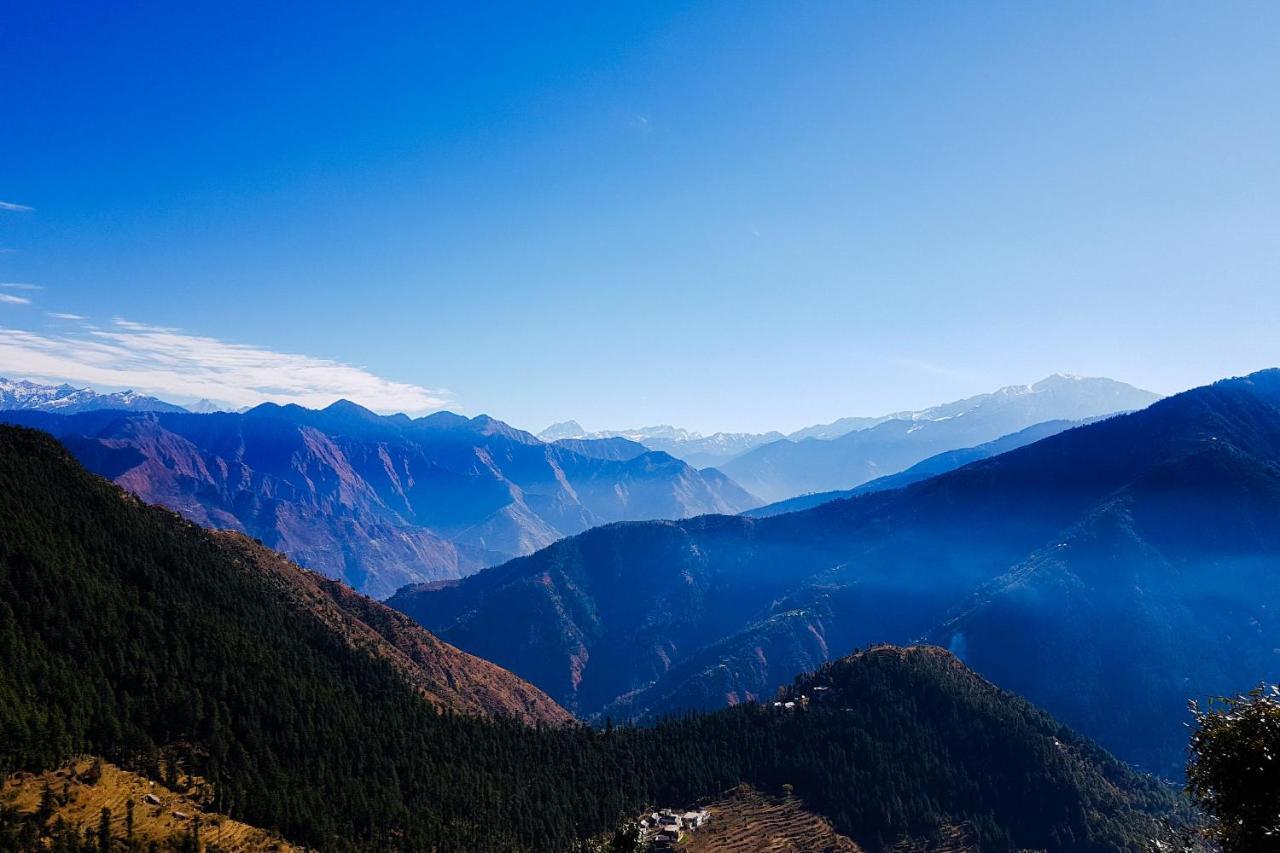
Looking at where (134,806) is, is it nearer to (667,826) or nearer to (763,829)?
(667,826)

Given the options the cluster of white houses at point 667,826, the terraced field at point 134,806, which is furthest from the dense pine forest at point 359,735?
the cluster of white houses at point 667,826

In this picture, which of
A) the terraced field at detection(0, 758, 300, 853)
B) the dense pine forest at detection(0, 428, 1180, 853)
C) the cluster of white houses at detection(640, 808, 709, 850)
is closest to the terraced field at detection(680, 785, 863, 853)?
the cluster of white houses at detection(640, 808, 709, 850)

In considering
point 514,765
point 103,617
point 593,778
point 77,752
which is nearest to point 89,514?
point 103,617

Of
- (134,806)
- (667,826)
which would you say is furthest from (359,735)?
(667,826)

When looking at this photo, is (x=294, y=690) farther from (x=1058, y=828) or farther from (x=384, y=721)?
(x=1058, y=828)

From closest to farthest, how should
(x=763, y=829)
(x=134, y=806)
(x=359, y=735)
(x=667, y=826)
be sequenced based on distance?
(x=134, y=806) → (x=667, y=826) → (x=359, y=735) → (x=763, y=829)

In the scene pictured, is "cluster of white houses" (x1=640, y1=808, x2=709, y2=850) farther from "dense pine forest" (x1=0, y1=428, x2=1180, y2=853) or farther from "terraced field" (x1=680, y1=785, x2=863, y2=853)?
"dense pine forest" (x1=0, y1=428, x2=1180, y2=853)
